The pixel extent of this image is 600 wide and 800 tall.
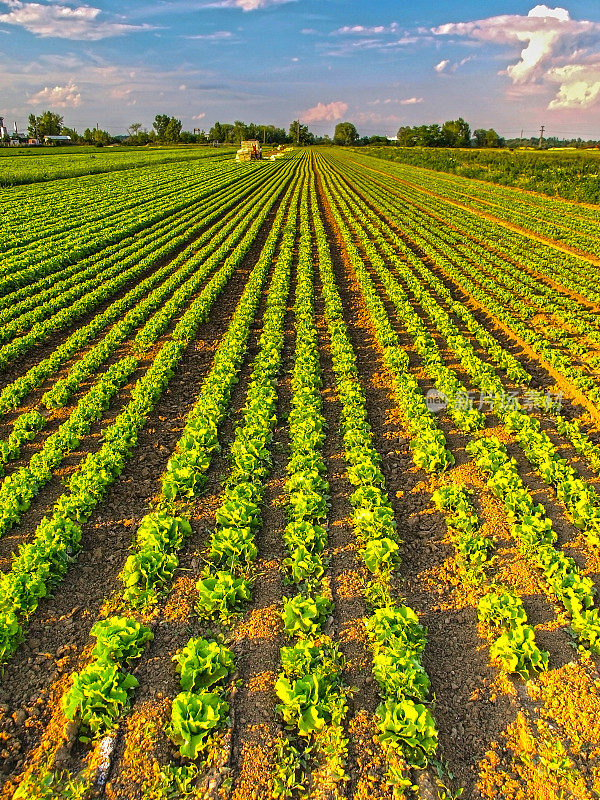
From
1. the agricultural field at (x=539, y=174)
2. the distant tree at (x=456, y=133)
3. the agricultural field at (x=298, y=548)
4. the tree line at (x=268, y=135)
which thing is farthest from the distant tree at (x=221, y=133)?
the agricultural field at (x=298, y=548)

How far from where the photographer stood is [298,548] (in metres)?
6.82

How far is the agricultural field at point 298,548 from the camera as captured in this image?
15.7ft

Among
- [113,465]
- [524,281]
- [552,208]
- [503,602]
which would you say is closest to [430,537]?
[503,602]

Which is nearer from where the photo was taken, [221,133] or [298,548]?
[298,548]

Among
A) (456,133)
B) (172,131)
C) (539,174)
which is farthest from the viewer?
(172,131)

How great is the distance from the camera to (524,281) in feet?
66.4

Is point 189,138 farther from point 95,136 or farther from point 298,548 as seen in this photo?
point 298,548

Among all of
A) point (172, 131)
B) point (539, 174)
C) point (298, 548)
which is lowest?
point (298, 548)

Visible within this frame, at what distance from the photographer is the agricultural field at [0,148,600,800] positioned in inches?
188

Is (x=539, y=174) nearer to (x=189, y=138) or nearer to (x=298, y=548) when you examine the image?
(x=298, y=548)

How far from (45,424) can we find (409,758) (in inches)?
349

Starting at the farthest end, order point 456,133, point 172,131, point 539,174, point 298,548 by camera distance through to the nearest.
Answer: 1. point 172,131
2. point 456,133
3. point 539,174
4. point 298,548

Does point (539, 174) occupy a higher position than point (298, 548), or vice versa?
point (539, 174)

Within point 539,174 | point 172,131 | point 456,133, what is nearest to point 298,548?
point 539,174
